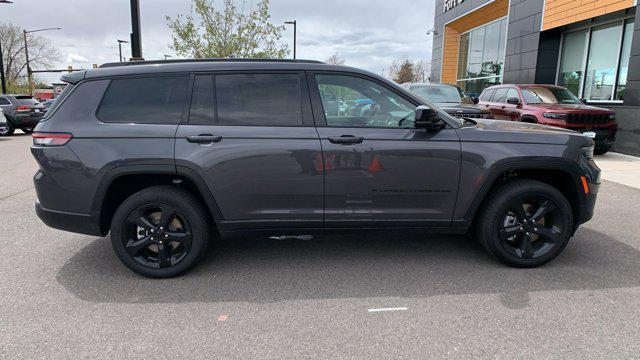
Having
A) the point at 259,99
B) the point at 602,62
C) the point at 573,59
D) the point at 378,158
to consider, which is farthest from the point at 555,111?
the point at 259,99

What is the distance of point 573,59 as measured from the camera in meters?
15.3

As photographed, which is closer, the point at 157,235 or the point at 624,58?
the point at 157,235

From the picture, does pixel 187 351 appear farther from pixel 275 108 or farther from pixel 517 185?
pixel 517 185

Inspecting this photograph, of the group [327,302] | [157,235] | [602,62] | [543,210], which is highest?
[602,62]

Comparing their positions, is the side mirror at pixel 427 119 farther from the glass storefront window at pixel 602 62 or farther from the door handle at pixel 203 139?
the glass storefront window at pixel 602 62

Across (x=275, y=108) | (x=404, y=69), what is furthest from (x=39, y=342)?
(x=404, y=69)

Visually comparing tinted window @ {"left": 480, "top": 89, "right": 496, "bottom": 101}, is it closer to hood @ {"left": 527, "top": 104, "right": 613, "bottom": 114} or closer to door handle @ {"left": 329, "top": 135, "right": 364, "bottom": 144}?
hood @ {"left": 527, "top": 104, "right": 613, "bottom": 114}

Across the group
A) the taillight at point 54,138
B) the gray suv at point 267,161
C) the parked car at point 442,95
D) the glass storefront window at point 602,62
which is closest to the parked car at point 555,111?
the parked car at point 442,95

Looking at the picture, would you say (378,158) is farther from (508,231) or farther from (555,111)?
(555,111)

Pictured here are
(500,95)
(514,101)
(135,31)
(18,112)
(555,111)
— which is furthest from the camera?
(18,112)

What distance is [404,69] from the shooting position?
6197 cm

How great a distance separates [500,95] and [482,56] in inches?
479

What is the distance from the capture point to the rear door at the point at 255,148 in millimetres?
3490

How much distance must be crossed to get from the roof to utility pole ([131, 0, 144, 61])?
705 centimetres
